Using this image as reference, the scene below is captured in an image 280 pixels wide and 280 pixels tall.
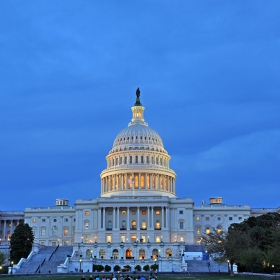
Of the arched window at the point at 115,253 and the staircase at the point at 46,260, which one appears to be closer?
the staircase at the point at 46,260

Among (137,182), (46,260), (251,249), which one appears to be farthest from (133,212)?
(251,249)

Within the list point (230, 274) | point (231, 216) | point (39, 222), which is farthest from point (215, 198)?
point (230, 274)

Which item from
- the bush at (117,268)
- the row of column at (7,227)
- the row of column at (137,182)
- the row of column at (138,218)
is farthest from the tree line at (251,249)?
the row of column at (7,227)

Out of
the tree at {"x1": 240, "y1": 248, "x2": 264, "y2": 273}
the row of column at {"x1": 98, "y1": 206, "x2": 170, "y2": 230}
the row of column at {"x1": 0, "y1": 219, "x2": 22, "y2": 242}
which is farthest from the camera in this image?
the row of column at {"x1": 0, "y1": 219, "x2": 22, "y2": 242}

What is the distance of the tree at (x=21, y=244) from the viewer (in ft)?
371

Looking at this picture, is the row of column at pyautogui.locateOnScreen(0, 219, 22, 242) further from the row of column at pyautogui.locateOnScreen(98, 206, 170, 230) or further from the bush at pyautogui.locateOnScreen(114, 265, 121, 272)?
the bush at pyautogui.locateOnScreen(114, 265, 121, 272)

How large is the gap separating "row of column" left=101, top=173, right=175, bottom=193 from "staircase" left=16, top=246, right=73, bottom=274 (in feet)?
97.6

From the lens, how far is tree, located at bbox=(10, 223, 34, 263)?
113 metres

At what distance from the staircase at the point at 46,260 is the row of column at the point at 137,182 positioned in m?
29.8

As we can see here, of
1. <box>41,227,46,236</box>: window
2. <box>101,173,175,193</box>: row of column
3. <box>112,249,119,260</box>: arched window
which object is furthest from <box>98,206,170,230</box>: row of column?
<box>41,227,46,236</box>: window

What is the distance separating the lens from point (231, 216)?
151000mm

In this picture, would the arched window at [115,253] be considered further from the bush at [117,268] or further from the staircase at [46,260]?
the bush at [117,268]

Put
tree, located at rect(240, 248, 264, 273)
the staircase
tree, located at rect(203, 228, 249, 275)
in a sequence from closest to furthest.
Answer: tree, located at rect(240, 248, 264, 273)
tree, located at rect(203, 228, 249, 275)
the staircase

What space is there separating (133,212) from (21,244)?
34.9 metres
